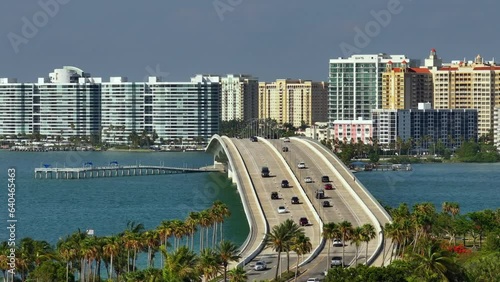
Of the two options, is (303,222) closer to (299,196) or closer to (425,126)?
(299,196)

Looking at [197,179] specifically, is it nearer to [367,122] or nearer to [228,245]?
[367,122]

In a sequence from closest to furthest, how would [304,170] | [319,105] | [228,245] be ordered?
[228,245] < [304,170] < [319,105]

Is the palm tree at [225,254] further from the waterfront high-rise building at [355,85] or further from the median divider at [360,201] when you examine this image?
the waterfront high-rise building at [355,85]

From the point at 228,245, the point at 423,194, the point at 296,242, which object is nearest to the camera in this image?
the point at 228,245

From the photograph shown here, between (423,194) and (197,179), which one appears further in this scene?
A: (197,179)

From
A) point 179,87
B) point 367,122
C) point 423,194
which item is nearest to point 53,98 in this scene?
point 179,87

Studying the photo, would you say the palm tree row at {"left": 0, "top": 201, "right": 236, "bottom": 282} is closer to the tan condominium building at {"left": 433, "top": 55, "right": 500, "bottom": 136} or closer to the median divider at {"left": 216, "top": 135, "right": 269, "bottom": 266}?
the median divider at {"left": 216, "top": 135, "right": 269, "bottom": 266}
